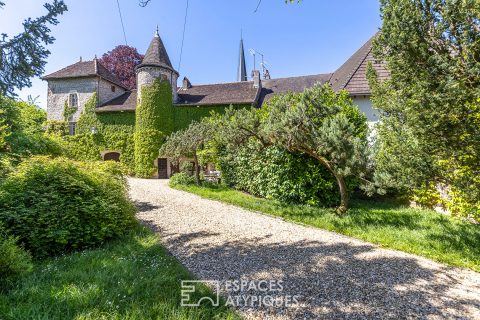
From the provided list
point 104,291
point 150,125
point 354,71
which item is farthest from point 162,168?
point 104,291

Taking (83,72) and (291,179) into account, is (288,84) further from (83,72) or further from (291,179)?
(83,72)

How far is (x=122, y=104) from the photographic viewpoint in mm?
21500

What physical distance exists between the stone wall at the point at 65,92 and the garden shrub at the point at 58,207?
19263 millimetres

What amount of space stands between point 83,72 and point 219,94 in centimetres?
1235

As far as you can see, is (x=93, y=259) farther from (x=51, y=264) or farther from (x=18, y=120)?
(x=18, y=120)

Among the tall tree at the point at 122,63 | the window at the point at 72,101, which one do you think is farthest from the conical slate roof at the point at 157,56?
the tall tree at the point at 122,63

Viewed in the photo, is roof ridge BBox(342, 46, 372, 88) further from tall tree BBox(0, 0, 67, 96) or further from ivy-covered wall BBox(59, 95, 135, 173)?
ivy-covered wall BBox(59, 95, 135, 173)

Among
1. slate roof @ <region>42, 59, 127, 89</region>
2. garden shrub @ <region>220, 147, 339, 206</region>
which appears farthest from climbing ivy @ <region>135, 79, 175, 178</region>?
garden shrub @ <region>220, 147, 339, 206</region>

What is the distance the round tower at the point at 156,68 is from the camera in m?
19.2

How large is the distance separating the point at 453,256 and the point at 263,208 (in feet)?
A: 16.6

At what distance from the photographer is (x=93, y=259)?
4074mm

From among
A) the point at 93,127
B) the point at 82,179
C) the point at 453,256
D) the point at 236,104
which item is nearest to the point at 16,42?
the point at 82,179

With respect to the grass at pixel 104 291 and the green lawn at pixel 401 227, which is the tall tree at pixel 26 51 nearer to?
the grass at pixel 104 291

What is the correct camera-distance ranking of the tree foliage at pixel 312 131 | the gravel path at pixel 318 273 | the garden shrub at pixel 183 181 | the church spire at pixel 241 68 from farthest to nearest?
1. the church spire at pixel 241 68
2. the garden shrub at pixel 183 181
3. the tree foliage at pixel 312 131
4. the gravel path at pixel 318 273
